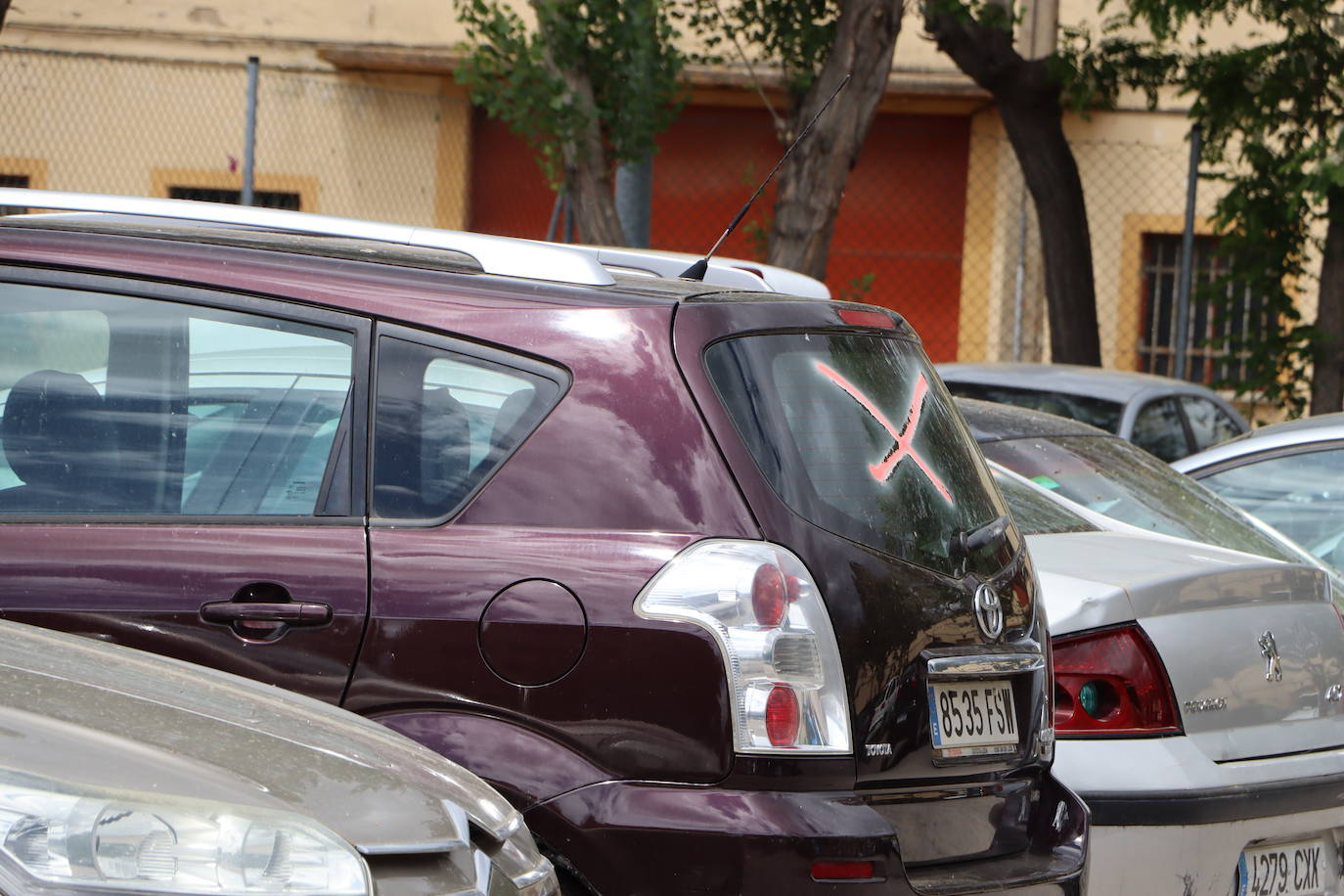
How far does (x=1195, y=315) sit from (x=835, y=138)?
20.6 feet

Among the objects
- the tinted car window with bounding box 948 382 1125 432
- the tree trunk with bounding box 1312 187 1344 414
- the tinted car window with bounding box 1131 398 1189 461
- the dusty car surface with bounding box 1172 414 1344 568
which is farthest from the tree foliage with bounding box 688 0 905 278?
the tree trunk with bounding box 1312 187 1344 414

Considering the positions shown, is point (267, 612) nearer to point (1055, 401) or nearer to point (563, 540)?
point (563, 540)

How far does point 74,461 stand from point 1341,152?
9459mm

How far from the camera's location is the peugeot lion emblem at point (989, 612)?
127 inches

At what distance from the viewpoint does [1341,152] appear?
10648 mm

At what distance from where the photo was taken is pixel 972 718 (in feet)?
10.5

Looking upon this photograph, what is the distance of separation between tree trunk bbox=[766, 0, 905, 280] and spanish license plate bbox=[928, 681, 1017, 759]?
5939 millimetres

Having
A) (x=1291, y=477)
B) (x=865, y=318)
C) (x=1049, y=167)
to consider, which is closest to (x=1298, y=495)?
(x=1291, y=477)

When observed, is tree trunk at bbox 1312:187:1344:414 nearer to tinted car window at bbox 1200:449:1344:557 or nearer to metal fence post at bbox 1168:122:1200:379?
metal fence post at bbox 1168:122:1200:379

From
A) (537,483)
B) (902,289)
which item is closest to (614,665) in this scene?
(537,483)

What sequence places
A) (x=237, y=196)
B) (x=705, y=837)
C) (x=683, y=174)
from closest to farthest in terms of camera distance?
(x=705, y=837), (x=237, y=196), (x=683, y=174)

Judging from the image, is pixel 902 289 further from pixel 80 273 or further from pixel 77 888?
pixel 77 888

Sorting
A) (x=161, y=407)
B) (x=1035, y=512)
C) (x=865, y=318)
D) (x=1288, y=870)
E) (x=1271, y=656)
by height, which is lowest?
(x=1288, y=870)

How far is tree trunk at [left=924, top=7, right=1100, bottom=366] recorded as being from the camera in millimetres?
12711
